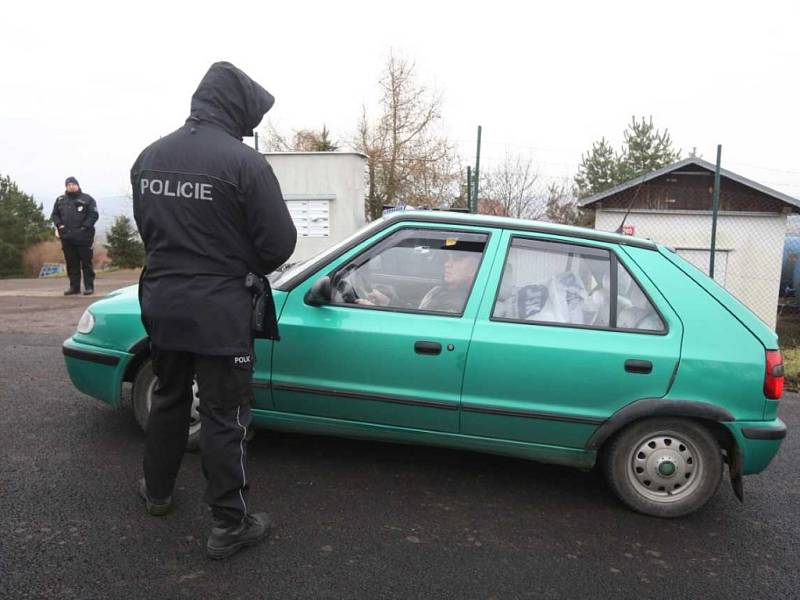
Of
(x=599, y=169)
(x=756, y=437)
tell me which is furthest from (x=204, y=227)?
(x=599, y=169)

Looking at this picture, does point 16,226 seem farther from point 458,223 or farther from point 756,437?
point 756,437

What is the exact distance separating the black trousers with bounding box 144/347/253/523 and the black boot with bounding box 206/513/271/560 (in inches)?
1.7

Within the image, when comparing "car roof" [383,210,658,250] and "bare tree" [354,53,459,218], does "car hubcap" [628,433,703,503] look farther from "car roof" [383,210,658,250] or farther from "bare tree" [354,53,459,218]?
"bare tree" [354,53,459,218]

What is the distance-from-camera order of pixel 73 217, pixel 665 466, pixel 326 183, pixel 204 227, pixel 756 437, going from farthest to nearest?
pixel 326 183 < pixel 73 217 < pixel 665 466 < pixel 756 437 < pixel 204 227

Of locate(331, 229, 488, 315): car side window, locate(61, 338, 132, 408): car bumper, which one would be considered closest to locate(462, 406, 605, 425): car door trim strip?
locate(331, 229, 488, 315): car side window

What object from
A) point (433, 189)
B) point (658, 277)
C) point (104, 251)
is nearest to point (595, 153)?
point (433, 189)

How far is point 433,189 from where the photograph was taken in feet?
70.6

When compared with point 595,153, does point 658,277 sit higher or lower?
lower

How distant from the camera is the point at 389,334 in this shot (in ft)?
10.5

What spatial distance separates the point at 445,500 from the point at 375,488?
0.39 meters

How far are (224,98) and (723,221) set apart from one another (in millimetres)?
15136

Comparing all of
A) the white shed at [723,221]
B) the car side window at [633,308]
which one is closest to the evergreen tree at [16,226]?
the white shed at [723,221]

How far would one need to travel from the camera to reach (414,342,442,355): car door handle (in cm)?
316

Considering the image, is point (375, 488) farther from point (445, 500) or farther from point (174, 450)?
point (174, 450)
